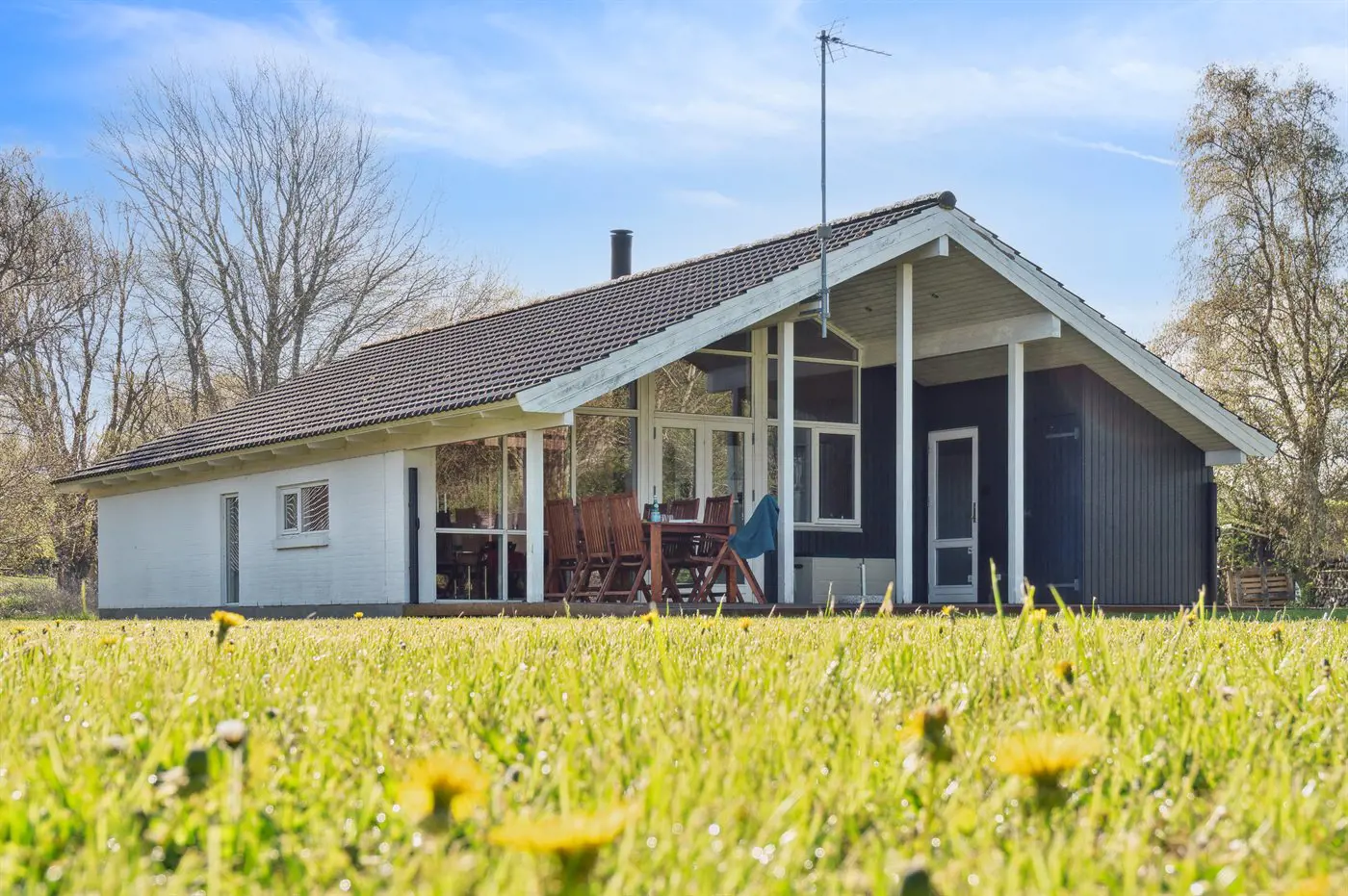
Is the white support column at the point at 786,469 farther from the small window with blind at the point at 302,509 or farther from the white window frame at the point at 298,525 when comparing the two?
the small window with blind at the point at 302,509

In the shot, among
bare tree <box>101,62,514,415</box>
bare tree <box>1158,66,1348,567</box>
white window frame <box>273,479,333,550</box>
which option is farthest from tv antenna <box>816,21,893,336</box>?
bare tree <box>101,62,514,415</box>

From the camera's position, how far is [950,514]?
757 inches

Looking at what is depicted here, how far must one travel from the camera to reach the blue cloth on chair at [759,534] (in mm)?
14516

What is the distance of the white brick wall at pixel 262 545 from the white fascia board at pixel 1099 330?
19.6 ft

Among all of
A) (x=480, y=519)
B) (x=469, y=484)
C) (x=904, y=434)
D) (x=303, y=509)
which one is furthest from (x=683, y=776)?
(x=303, y=509)

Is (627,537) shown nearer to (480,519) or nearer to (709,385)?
(480,519)

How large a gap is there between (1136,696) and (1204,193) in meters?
30.6

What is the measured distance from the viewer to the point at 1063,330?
17.1 metres

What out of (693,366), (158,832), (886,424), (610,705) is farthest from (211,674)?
(886,424)

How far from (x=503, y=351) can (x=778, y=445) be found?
310cm

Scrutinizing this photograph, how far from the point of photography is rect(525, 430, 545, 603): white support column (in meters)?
13.6

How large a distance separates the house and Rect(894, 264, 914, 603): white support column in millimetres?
27

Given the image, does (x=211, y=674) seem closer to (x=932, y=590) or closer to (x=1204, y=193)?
(x=932, y=590)

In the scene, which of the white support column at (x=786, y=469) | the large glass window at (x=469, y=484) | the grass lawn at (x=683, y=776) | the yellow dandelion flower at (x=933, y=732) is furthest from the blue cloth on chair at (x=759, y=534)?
the yellow dandelion flower at (x=933, y=732)
